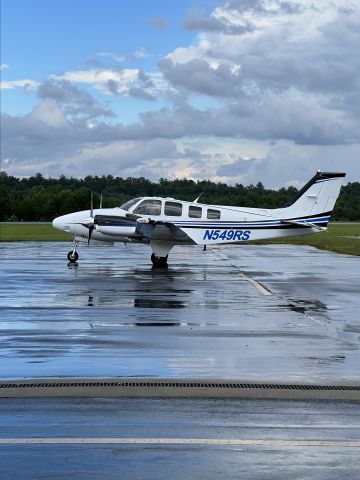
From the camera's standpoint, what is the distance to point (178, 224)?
96.5 ft

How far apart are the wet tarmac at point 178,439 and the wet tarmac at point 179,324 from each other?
1.55 m

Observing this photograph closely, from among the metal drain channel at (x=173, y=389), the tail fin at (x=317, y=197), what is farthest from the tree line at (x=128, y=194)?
the metal drain channel at (x=173, y=389)

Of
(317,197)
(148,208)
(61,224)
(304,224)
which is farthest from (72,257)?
(317,197)

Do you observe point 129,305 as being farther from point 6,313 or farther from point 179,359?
point 179,359

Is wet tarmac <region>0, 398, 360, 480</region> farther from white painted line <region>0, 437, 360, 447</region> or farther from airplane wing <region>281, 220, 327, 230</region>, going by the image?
airplane wing <region>281, 220, 327, 230</region>

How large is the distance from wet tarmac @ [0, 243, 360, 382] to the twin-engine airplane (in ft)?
8.52

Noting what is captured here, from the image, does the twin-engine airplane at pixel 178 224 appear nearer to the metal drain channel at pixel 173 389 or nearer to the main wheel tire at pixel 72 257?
the main wheel tire at pixel 72 257

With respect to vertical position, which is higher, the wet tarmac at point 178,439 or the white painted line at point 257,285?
the wet tarmac at point 178,439

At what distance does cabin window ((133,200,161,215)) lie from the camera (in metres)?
29.1

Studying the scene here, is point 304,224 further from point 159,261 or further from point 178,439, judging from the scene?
point 178,439

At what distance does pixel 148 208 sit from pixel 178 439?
23.0 meters

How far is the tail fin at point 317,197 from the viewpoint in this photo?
31.6m

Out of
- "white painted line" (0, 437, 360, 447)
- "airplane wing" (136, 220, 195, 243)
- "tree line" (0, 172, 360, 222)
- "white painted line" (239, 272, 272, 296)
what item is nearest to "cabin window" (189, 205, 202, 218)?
"airplane wing" (136, 220, 195, 243)

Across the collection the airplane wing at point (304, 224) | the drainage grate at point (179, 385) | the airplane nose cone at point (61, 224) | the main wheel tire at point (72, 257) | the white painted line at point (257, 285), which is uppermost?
the airplane wing at point (304, 224)
